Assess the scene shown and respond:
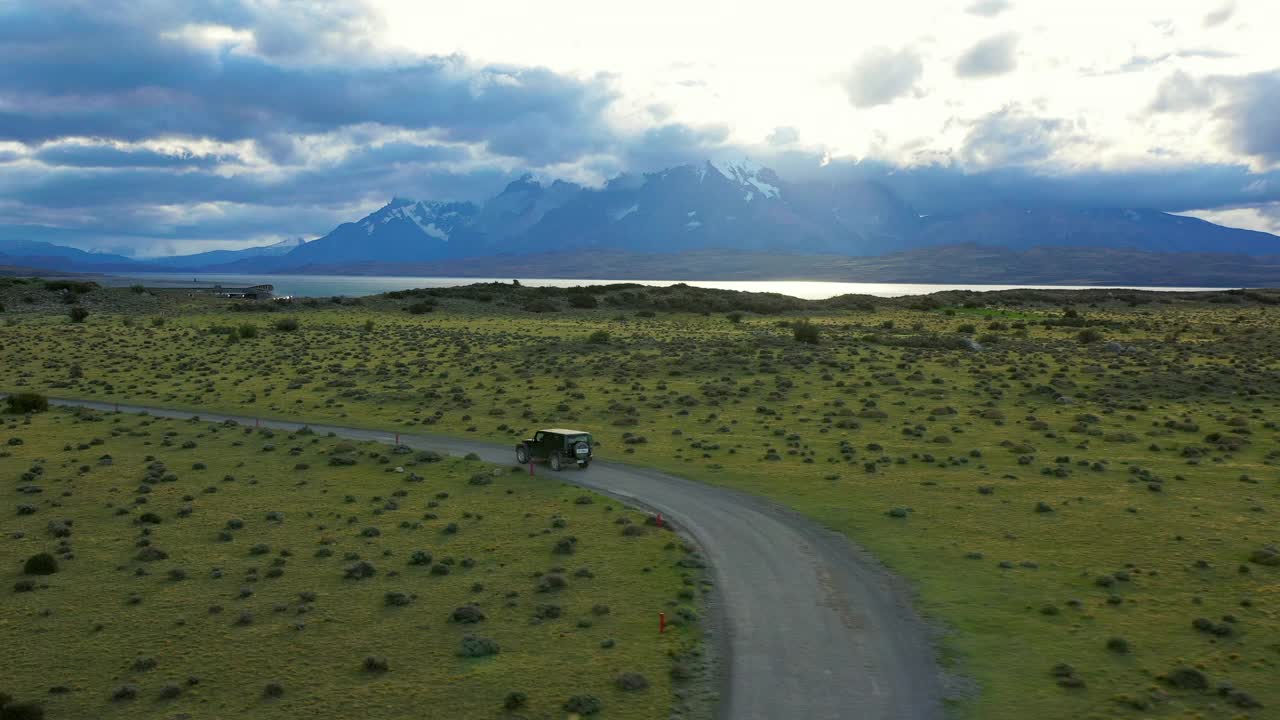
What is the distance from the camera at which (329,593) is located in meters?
21.0

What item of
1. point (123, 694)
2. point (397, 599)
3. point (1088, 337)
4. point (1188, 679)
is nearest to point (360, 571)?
point (397, 599)

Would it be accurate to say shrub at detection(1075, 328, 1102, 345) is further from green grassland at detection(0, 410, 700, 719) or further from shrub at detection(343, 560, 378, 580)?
shrub at detection(343, 560, 378, 580)

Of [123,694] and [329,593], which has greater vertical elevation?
[329,593]

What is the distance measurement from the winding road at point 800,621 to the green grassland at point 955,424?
0.91 m

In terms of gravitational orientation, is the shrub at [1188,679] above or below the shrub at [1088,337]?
below

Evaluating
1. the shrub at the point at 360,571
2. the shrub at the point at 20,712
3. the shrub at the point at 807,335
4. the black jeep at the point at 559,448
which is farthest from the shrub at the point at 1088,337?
the shrub at the point at 20,712

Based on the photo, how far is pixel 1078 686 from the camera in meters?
15.8

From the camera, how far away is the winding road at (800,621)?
51.1 feet

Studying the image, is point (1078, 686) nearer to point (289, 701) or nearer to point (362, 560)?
point (289, 701)

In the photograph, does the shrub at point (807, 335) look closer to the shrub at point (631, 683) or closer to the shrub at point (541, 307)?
the shrub at point (541, 307)

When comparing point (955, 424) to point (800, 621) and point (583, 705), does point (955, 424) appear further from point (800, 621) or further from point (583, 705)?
point (583, 705)

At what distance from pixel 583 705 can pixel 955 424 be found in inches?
1301

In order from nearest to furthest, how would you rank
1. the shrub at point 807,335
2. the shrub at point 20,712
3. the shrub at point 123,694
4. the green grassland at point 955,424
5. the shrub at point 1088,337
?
the shrub at point 20,712
the shrub at point 123,694
the green grassland at point 955,424
the shrub at point 1088,337
the shrub at point 807,335

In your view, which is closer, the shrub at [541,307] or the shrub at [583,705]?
A: the shrub at [583,705]
